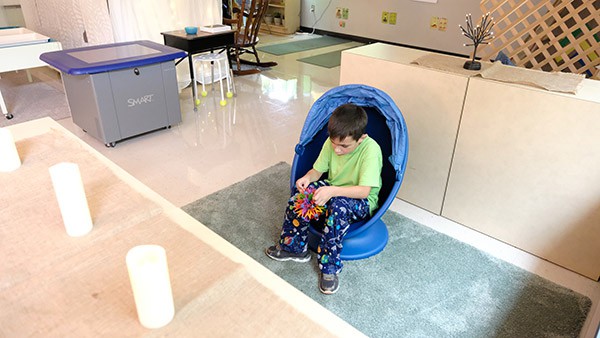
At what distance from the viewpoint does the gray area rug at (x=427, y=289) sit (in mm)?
1577

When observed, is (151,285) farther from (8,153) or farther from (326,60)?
(326,60)

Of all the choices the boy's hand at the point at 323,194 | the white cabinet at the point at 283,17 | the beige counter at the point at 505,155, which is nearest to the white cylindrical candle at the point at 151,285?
the boy's hand at the point at 323,194

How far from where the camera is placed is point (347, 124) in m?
1.63

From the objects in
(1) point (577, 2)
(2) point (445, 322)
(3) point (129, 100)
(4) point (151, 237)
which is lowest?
(2) point (445, 322)

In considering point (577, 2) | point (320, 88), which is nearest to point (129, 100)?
point (320, 88)

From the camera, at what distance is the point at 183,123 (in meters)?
3.49

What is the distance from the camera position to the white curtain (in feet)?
12.2

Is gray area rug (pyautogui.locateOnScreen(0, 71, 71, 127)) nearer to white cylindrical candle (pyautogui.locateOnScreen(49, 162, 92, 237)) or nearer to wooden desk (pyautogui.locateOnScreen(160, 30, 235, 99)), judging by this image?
wooden desk (pyautogui.locateOnScreen(160, 30, 235, 99))

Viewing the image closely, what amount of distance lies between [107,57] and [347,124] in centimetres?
208

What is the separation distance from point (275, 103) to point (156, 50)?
126 centimetres

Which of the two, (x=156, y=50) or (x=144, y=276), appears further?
(x=156, y=50)

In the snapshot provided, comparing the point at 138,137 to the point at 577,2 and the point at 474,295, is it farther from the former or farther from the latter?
the point at 577,2

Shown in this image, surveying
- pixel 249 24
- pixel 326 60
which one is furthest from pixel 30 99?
pixel 326 60

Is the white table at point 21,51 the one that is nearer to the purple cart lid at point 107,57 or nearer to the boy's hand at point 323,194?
the purple cart lid at point 107,57
